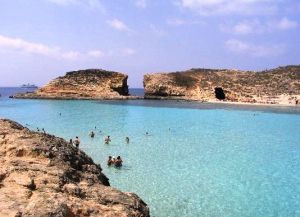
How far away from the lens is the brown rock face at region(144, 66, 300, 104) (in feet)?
386

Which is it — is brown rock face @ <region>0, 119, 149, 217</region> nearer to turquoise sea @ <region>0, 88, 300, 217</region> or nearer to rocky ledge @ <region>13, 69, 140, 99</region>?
turquoise sea @ <region>0, 88, 300, 217</region>

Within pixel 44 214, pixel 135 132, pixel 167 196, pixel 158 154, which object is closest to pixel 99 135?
pixel 135 132

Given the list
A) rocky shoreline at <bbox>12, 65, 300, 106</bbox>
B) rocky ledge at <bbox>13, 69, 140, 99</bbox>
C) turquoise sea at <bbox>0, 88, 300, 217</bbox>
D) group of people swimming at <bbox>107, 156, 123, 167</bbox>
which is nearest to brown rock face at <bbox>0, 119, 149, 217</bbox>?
turquoise sea at <bbox>0, 88, 300, 217</bbox>

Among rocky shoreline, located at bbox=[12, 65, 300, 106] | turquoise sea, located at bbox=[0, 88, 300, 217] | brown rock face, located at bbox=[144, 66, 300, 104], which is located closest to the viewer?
turquoise sea, located at bbox=[0, 88, 300, 217]

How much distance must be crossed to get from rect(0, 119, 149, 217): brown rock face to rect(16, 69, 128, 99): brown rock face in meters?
113

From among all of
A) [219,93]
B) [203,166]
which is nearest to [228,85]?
[219,93]

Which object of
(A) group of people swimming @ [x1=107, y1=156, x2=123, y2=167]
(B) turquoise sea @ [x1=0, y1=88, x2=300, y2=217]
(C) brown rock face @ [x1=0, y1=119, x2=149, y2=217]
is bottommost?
(B) turquoise sea @ [x1=0, y1=88, x2=300, y2=217]

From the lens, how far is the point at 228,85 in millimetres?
125375

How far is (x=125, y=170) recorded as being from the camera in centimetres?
2656

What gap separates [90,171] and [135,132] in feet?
120

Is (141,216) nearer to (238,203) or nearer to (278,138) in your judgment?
(238,203)

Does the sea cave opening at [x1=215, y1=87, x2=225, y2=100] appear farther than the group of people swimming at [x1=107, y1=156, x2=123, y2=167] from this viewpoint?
Yes

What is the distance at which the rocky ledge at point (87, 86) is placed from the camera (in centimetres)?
12406

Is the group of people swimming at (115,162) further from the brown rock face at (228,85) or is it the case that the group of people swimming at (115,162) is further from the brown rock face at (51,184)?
the brown rock face at (228,85)
